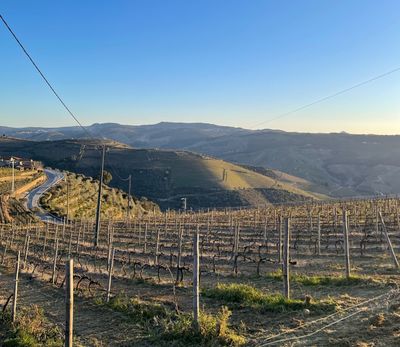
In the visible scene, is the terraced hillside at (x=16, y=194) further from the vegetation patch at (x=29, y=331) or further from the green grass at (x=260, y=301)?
the green grass at (x=260, y=301)

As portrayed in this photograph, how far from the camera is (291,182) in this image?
146250 mm

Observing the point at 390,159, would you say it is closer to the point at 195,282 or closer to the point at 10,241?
the point at 10,241

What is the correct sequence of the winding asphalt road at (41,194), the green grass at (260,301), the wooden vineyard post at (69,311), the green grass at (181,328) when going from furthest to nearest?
the winding asphalt road at (41,194) < the green grass at (260,301) < the green grass at (181,328) < the wooden vineyard post at (69,311)

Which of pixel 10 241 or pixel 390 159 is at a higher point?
pixel 390 159

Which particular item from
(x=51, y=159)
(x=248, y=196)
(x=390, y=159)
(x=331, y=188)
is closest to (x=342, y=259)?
(x=248, y=196)

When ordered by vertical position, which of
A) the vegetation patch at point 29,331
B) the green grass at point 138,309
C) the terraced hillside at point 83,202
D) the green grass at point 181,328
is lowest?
the terraced hillside at point 83,202

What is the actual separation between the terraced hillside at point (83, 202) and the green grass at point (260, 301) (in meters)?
46.6

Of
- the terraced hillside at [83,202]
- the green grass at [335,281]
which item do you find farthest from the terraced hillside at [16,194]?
the green grass at [335,281]

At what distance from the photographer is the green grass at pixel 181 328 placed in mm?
8242

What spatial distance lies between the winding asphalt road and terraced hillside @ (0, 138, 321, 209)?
15.4 m

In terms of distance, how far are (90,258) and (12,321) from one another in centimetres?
1348

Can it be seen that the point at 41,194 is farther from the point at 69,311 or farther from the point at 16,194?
the point at 69,311

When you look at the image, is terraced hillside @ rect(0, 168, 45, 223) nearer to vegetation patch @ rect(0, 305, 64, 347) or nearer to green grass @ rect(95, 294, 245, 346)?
vegetation patch @ rect(0, 305, 64, 347)

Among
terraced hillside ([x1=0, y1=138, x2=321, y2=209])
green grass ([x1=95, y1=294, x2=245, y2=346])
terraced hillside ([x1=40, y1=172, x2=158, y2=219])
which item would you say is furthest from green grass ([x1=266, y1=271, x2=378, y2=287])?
terraced hillside ([x1=0, y1=138, x2=321, y2=209])
